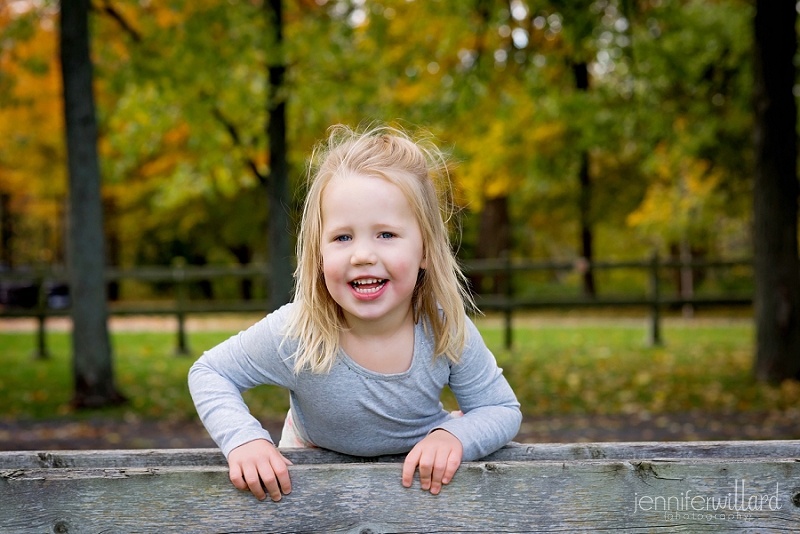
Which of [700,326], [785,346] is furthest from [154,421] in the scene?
[700,326]

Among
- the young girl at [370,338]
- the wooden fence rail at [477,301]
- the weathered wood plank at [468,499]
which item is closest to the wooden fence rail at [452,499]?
the weathered wood plank at [468,499]

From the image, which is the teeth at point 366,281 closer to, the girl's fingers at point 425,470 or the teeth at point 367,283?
the teeth at point 367,283

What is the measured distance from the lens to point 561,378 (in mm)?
9602

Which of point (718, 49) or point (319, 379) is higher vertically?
point (718, 49)

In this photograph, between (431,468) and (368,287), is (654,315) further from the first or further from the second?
(431,468)

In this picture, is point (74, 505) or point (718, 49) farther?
point (718, 49)

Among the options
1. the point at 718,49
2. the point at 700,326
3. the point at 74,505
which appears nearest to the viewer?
the point at 74,505

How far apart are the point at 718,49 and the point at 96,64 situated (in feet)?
28.0

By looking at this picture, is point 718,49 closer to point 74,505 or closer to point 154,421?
point 154,421

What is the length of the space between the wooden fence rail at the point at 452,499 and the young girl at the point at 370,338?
21 centimetres

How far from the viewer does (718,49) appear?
11430 millimetres

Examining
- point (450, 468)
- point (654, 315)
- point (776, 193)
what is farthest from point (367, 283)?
point (654, 315)

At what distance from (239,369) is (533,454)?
79cm

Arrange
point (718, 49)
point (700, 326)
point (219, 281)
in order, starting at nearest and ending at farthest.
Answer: point (718, 49) < point (700, 326) < point (219, 281)
